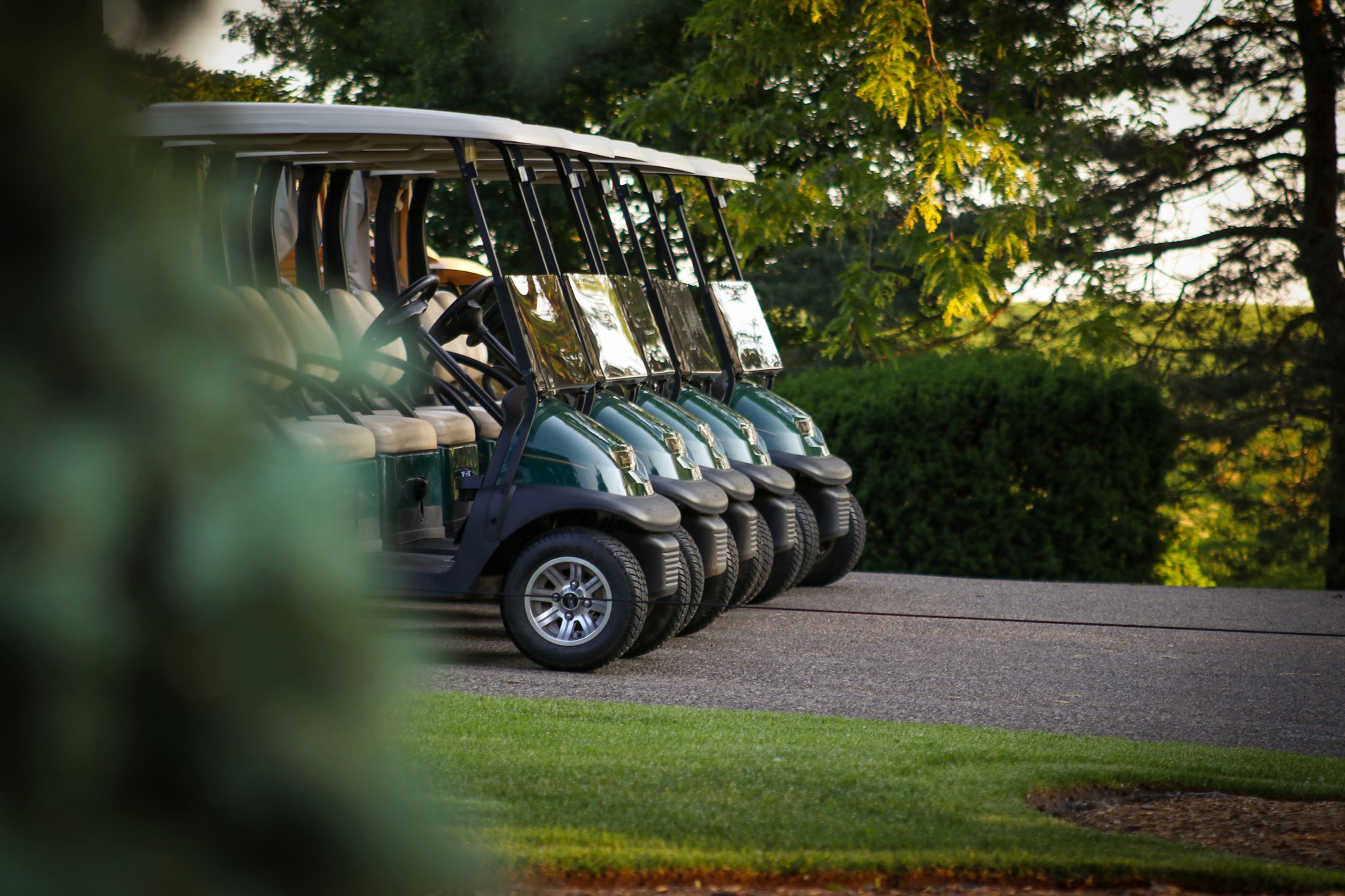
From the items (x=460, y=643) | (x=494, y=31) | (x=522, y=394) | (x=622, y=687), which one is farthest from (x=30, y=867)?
(x=460, y=643)

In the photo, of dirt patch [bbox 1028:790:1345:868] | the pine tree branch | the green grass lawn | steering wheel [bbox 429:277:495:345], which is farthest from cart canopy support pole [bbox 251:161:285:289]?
the pine tree branch

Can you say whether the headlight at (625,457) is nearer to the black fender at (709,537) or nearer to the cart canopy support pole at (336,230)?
the black fender at (709,537)

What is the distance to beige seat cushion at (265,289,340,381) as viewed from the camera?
25.6 feet

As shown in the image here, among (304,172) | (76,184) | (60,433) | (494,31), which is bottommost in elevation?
(60,433)

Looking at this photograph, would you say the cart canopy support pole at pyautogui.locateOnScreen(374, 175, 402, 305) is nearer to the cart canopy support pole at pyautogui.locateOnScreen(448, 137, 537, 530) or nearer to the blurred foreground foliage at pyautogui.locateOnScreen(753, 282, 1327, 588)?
the cart canopy support pole at pyautogui.locateOnScreen(448, 137, 537, 530)

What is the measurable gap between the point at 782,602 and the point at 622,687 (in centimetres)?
308

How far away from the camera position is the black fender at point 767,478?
802 centimetres

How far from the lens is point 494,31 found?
896mm

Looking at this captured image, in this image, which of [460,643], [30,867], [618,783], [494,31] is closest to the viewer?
[30,867]

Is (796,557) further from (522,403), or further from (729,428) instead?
(522,403)

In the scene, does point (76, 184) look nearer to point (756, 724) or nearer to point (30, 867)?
point (30, 867)

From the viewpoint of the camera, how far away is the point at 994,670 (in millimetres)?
6875

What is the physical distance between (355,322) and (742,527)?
2563mm

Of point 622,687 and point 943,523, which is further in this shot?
point 943,523
